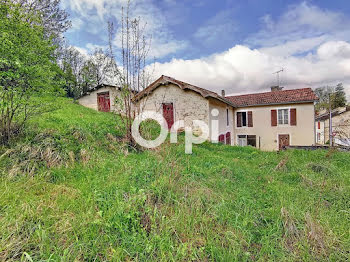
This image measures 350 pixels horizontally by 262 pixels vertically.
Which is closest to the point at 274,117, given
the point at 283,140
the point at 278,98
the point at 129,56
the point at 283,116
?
the point at 283,116

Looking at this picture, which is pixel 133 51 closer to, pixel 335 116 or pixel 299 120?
pixel 299 120

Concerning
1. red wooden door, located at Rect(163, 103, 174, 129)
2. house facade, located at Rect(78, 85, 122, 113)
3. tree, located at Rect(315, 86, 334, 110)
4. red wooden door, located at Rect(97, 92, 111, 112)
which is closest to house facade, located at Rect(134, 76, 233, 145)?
red wooden door, located at Rect(163, 103, 174, 129)

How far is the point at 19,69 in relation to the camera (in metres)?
3.19

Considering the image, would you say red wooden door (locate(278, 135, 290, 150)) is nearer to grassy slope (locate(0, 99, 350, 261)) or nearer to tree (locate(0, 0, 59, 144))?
grassy slope (locate(0, 99, 350, 261))

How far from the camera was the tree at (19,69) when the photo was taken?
10.3 feet

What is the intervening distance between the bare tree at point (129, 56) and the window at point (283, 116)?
13046mm

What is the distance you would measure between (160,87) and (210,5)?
6033 mm

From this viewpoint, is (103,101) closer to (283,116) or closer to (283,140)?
(283,116)

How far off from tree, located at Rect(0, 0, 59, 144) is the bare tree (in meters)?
1.92

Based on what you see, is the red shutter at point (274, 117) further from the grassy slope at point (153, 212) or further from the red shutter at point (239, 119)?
the grassy slope at point (153, 212)

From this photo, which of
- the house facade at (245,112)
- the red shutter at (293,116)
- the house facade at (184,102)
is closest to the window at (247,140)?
the house facade at (245,112)

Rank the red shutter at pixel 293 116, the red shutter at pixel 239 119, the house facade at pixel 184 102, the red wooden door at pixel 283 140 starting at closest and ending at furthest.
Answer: the house facade at pixel 184 102, the red shutter at pixel 293 116, the red wooden door at pixel 283 140, the red shutter at pixel 239 119

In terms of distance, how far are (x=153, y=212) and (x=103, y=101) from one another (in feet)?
53.9

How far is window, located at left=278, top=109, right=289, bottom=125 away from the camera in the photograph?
13.7 meters
